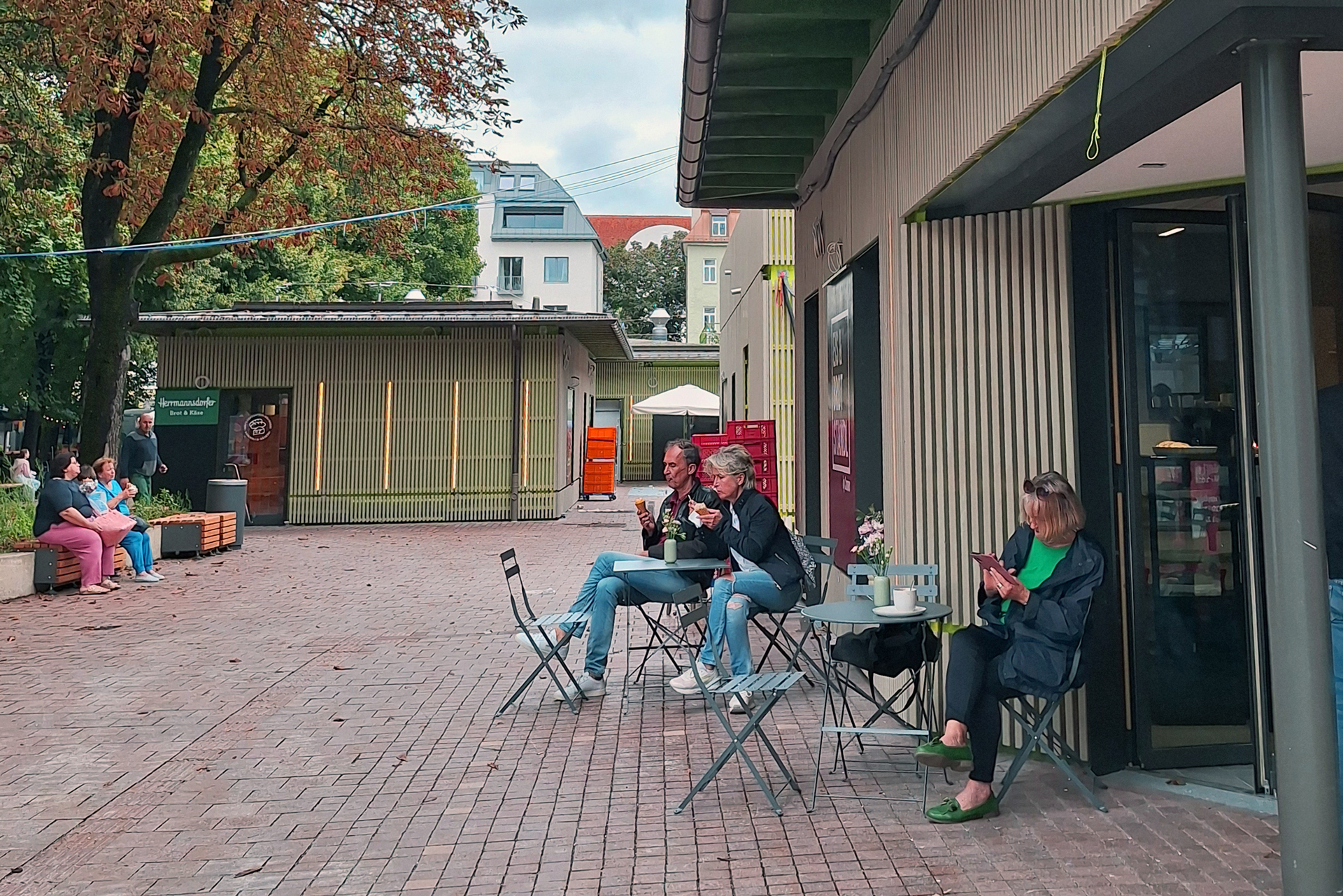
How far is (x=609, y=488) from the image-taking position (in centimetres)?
2258

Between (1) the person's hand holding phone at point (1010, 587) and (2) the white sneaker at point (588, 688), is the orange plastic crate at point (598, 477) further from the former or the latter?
(1) the person's hand holding phone at point (1010, 587)

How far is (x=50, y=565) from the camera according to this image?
994 centimetres

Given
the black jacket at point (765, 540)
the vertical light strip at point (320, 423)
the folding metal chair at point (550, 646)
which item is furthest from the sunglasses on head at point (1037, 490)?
the vertical light strip at point (320, 423)

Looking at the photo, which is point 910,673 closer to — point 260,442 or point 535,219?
point 260,442

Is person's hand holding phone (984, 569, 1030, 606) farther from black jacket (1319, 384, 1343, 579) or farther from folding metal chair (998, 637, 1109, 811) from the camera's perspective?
black jacket (1319, 384, 1343, 579)

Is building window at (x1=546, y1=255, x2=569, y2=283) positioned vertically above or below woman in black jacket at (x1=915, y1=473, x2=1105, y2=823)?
above

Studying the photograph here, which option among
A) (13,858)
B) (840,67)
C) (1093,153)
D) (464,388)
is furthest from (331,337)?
(1093,153)

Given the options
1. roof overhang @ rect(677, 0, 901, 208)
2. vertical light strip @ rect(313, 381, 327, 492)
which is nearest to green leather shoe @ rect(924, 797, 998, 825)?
roof overhang @ rect(677, 0, 901, 208)

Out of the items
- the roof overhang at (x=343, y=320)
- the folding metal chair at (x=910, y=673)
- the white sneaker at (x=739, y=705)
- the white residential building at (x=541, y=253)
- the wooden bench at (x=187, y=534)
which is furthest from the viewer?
the white residential building at (x=541, y=253)

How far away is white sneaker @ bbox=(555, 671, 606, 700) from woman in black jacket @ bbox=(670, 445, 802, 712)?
44 cm

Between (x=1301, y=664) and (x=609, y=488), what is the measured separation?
2021cm

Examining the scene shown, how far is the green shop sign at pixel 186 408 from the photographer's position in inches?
664

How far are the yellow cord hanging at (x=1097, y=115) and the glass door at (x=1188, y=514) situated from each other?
49.3 inches

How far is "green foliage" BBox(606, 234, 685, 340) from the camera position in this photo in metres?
57.7
